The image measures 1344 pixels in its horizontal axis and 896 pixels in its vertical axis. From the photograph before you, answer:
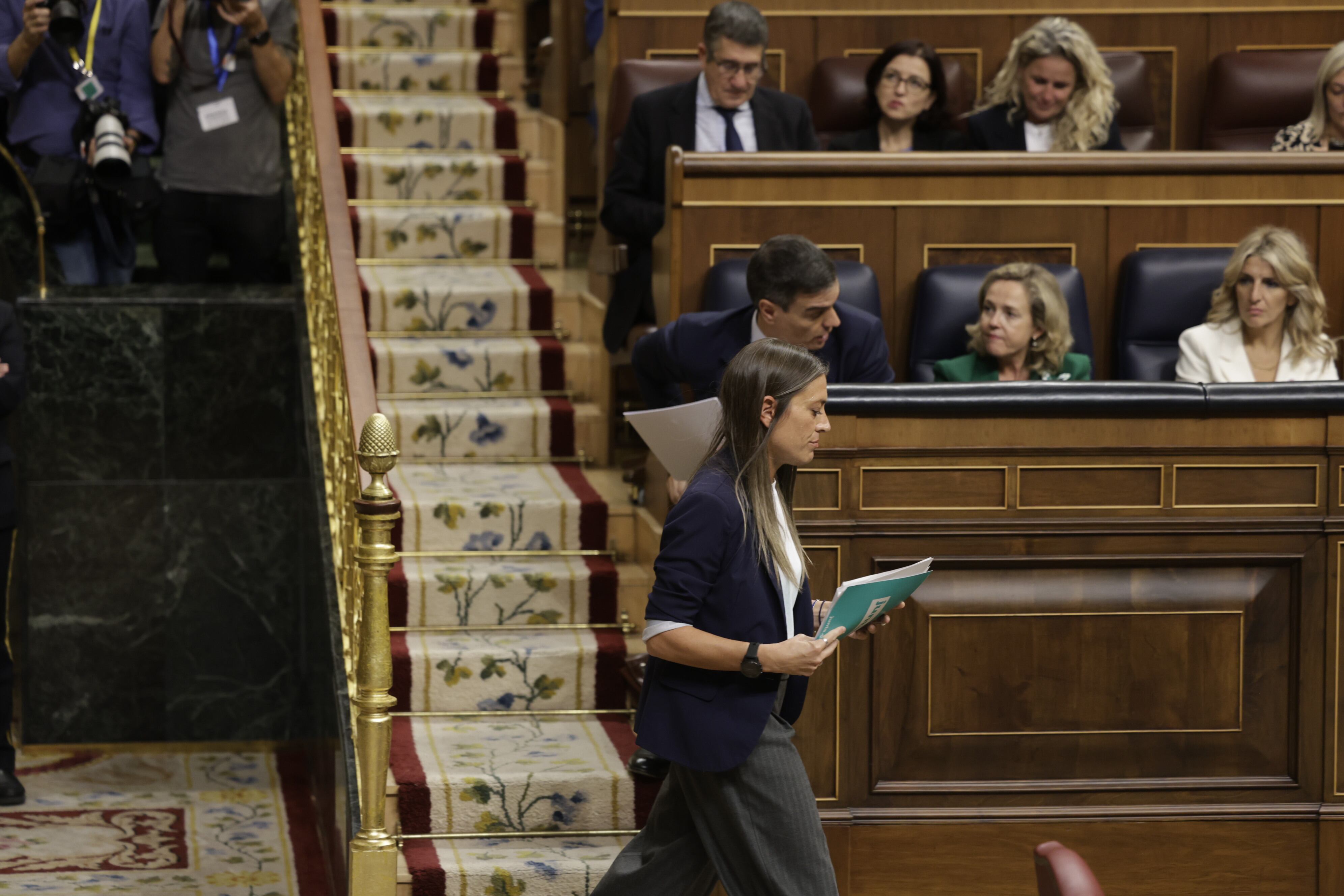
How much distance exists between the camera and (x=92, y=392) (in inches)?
198

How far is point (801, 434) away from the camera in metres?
2.62

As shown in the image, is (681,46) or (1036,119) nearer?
(1036,119)

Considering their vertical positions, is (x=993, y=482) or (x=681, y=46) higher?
(x=681, y=46)

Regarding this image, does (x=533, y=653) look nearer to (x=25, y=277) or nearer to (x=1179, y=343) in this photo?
(x=1179, y=343)

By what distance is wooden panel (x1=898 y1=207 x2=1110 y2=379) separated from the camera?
13.7ft

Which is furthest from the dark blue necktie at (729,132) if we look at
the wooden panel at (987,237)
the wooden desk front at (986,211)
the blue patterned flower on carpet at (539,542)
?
the blue patterned flower on carpet at (539,542)

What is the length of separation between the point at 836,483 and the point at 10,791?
8.63 ft

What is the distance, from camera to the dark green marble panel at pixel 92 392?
499 cm

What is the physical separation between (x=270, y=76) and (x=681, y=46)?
1.24 meters

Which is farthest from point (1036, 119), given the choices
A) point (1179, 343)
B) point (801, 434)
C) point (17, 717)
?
point (17, 717)

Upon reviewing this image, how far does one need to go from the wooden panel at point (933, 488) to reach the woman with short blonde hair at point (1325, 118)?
1652 mm

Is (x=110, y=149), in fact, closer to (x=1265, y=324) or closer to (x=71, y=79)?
A: (x=71, y=79)

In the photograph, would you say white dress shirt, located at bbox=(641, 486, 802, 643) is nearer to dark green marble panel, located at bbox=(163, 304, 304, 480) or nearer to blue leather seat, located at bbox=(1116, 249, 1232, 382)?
blue leather seat, located at bbox=(1116, 249, 1232, 382)

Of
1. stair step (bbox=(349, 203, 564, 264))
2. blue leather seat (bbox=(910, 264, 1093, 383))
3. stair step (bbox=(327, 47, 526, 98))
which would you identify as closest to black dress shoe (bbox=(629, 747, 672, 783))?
blue leather seat (bbox=(910, 264, 1093, 383))
